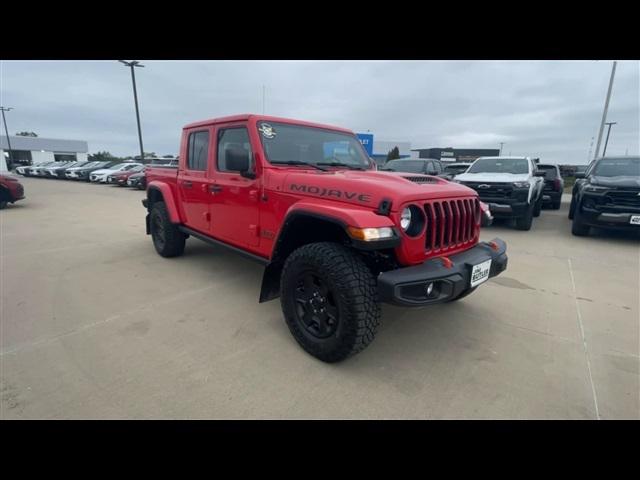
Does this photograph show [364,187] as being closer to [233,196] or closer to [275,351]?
[275,351]

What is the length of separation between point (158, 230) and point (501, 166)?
7991 mm

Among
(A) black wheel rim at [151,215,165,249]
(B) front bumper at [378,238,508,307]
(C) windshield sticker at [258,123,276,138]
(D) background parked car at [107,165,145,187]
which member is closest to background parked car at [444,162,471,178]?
(C) windshield sticker at [258,123,276,138]

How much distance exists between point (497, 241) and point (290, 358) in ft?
7.09

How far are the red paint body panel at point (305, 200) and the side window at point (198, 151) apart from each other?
0.28 feet

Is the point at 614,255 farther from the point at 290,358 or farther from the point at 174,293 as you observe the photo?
the point at 174,293

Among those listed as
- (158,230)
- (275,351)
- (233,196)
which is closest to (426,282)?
(275,351)

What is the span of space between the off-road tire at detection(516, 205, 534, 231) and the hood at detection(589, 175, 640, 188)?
3.90ft

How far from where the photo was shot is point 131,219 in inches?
343

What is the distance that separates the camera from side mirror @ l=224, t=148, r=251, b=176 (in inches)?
116

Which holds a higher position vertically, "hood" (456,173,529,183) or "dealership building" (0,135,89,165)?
"dealership building" (0,135,89,165)

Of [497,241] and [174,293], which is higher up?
[497,241]

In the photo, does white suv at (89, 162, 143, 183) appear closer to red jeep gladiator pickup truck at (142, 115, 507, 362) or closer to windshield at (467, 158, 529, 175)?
windshield at (467, 158, 529, 175)
